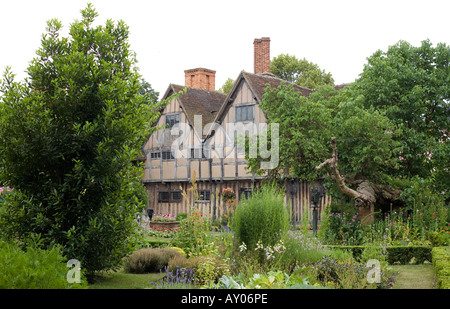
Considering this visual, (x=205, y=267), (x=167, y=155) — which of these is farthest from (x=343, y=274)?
(x=167, y=155)

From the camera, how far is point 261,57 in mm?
30000

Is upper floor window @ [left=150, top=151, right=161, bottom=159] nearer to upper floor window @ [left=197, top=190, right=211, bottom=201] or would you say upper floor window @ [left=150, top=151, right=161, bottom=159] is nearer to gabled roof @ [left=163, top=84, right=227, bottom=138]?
gabled roof @ [left=163, top=84, right=227, bottom=138]

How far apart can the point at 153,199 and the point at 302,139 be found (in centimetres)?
1486

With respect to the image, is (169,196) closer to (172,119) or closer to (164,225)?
(172,119)

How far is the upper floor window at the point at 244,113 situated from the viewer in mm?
25719

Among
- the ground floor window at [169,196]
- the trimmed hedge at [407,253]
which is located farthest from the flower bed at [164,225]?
the trimmed hedge at [407,253]

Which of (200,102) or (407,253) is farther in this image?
(200,102)

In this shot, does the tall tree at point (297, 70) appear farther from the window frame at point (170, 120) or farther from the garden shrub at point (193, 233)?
the garden shrub at point (193, 233)

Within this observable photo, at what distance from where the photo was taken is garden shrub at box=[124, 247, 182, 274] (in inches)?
427

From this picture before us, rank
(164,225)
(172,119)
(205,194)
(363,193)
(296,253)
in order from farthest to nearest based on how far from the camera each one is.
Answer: (172,119) → (205,194) → (164,225) → (363,193) → (296,253)

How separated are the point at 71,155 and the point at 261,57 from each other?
73.0 ft

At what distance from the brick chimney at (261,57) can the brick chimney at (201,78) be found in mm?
4756

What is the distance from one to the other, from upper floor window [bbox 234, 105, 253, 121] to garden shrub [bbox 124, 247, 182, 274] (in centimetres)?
1537
